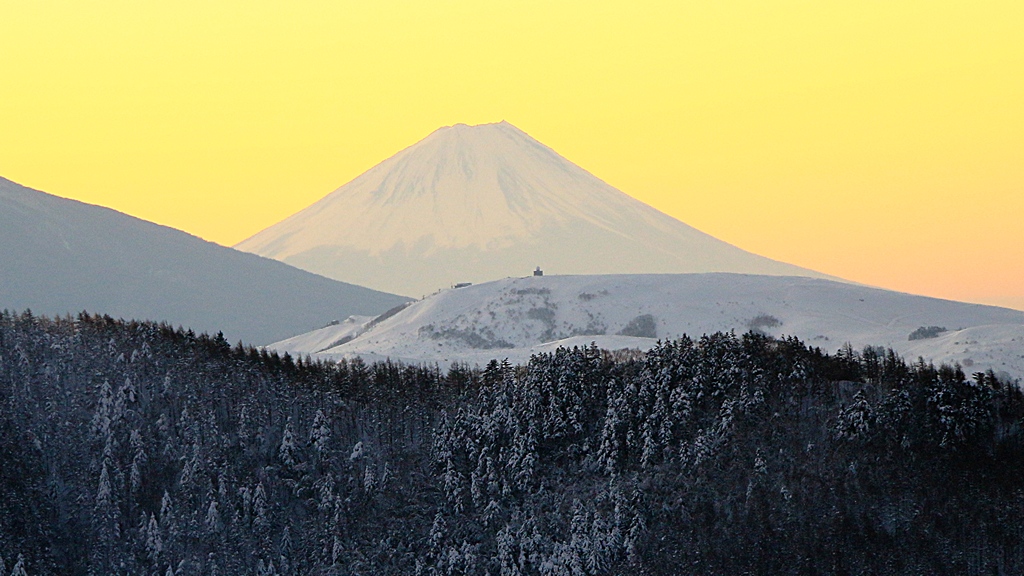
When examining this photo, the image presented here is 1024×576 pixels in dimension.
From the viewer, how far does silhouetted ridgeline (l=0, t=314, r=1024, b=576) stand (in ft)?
434

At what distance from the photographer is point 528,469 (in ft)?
489

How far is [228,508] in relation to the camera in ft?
487

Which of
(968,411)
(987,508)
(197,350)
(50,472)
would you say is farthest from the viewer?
(197,350)

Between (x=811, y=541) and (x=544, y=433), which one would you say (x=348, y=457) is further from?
(x=811, y=541)

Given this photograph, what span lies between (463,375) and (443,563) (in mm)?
43014

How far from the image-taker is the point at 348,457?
15912cm

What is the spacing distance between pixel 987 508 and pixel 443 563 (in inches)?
2105

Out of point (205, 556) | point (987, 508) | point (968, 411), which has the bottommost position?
point (205, 556)

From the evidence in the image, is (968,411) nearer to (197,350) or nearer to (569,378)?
(569,378)

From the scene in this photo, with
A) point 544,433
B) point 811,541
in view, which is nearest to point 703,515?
point 811,541

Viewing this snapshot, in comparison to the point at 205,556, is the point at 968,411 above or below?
above

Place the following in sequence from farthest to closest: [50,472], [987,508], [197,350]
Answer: [197,350] < [50,472] < [987,508]

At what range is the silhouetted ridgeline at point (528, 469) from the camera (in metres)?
132

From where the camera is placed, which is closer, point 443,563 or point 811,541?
point 811,541
